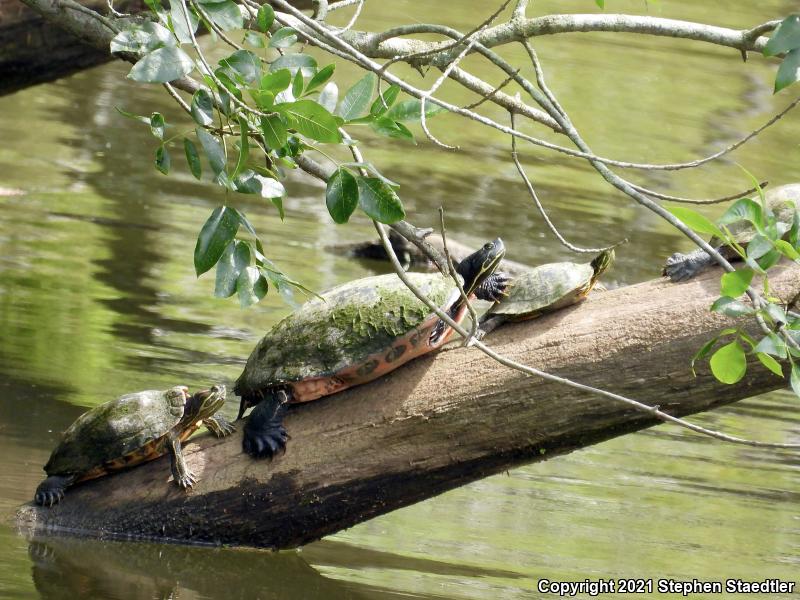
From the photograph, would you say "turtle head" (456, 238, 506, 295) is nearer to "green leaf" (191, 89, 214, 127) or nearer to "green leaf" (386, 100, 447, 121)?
"green leaf" (386, 100, 447, 121)

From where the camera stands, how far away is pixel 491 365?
3.52 metres

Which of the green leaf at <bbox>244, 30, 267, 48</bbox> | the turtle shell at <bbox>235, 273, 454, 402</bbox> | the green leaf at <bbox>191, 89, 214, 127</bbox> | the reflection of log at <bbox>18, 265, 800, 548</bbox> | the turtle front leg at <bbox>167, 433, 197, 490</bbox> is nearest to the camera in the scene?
the green leaf at <bbox>191, 89, 214, 127</bbox>

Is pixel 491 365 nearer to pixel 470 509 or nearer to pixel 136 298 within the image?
pixel 470 509

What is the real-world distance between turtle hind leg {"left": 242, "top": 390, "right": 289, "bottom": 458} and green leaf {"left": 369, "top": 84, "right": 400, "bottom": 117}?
4.52 ft

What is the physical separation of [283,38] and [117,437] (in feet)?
5.21

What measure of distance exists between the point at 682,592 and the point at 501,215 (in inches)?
224

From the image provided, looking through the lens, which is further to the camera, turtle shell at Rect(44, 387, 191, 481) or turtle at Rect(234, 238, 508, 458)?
turtle shell at Rect(44, 387, 191, 481)

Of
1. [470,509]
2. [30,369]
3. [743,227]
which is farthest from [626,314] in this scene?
[30,369]

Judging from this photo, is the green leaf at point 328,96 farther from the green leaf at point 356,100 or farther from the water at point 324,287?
the water at point 324,287

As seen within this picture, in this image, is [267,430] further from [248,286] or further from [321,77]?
[321,77]

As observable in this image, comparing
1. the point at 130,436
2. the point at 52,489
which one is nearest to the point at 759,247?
the point at 130,436

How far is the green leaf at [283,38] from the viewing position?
2.67 meters

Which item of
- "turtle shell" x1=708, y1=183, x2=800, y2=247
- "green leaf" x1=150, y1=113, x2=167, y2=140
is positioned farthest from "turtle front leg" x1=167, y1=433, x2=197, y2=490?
"turtle shell" x1=708, y1=183, x2=800, y2=247

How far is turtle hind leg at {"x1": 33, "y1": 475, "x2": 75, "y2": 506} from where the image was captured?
3.76m
